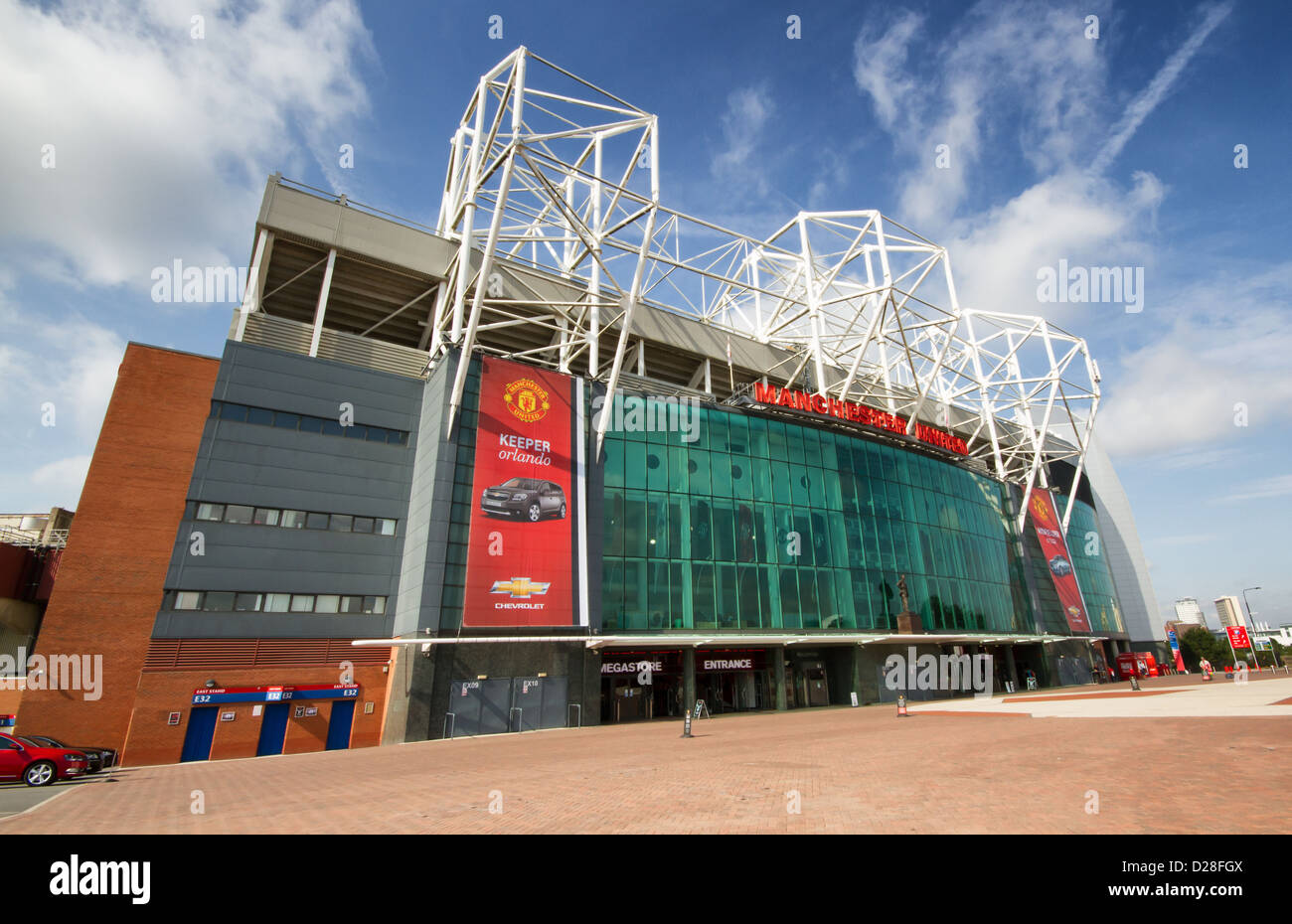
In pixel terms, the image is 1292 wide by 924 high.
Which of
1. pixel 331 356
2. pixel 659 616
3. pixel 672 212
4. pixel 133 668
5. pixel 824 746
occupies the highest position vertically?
pixel 672 212

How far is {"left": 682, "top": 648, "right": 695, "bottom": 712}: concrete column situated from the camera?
3431 cm

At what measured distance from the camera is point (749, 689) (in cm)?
3934

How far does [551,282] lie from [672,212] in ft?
30.2

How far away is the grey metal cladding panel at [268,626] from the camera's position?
26.1m

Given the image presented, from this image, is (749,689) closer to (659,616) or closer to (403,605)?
(659,616)

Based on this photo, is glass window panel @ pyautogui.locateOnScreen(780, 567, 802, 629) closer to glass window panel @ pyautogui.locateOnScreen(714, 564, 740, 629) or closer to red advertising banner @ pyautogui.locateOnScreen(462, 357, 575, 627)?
glass window panel @ pyautogui.locateOnScreen(714, 564, 740, 629)

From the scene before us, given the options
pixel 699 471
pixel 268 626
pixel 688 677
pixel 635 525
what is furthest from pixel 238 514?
pixel 688 677

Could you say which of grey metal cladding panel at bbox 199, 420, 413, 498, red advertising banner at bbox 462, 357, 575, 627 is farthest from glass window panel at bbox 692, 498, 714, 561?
grey metal cladding panel at bbox 199, 420, 413, 498

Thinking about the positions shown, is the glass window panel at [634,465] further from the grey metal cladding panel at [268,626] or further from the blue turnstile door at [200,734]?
the blue turnstile door at [200,734]

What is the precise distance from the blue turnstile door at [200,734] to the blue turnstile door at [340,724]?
4.45 meters

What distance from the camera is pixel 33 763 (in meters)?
17.5

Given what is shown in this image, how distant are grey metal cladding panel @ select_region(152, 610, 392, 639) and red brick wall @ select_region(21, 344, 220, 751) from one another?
1.13 metres

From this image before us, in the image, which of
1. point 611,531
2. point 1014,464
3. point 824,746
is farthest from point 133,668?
point 1014,464

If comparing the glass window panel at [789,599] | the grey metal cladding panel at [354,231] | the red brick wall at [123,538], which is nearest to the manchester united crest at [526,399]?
the grey metal cladding panel at [354,231]
